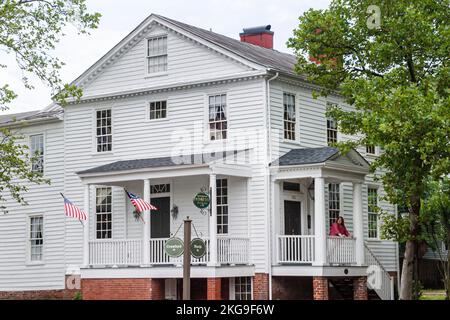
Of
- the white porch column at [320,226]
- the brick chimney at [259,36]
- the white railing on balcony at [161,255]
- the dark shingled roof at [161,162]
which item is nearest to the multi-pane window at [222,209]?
the dark shingled roof at [161,162]

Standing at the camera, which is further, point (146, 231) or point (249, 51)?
point (249, 51)

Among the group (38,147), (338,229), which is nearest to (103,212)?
(38,147)

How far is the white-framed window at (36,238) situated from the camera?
112ft

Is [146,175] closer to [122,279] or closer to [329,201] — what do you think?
[122,279]

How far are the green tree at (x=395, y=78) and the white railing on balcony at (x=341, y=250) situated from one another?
2.51m

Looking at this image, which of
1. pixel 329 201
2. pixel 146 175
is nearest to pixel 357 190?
pixel 329 201

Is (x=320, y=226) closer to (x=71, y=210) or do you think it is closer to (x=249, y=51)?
(x=249, y=51)

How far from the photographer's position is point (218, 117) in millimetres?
29359

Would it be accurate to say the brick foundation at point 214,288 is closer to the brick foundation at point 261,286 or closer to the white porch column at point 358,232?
the brick foundation at point 261,286

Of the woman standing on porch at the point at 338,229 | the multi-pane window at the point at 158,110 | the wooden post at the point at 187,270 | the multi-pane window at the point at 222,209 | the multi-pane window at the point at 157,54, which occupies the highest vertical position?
the multi-pane window at the point at 157,54

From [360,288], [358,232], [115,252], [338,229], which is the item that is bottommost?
[360,288]

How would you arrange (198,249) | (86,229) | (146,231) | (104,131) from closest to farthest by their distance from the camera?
(198,249) → (146,231) → (86,229) → (104,131)

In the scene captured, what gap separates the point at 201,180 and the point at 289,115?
12.3ft

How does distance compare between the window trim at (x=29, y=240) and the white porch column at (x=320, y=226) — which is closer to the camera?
the white porch column at (x=320, y=226)
